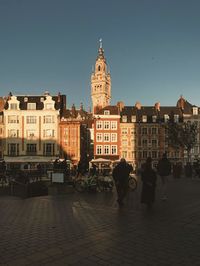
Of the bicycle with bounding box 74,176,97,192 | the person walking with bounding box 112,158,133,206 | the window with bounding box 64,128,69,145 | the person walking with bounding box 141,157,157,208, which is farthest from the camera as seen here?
the window with bounding box 64,128,69,145

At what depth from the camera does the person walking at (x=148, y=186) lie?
39.4 ft

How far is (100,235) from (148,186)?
15.8 ft

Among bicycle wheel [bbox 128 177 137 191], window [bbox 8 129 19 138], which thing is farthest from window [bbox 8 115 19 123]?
bicycle wheel [bbox 128 177 137 191]

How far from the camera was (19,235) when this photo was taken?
7.83m

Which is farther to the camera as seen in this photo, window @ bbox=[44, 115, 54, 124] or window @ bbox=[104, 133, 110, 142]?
window @ bbox=[104, 133, 110, 142]

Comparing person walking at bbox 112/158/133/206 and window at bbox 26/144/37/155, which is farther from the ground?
window at bbox 26/144/37/155

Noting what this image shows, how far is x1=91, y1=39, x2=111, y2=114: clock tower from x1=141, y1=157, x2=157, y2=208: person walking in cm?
13361

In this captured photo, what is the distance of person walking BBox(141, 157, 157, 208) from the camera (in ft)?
39.4

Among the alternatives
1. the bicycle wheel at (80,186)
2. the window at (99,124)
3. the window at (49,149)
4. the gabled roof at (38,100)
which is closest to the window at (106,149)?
the window at (99,124)

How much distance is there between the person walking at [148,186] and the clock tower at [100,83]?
133608mm

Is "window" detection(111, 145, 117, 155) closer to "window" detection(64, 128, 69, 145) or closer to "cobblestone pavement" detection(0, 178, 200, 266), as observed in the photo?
"window" detection(64, 128, 69, 145)

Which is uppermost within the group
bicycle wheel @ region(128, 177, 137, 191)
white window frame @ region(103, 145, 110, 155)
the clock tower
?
the clock tower

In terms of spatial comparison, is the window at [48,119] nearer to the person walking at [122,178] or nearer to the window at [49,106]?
the window at [49,106]

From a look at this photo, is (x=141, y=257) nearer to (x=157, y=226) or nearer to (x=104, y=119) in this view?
(x=157, y=226)
